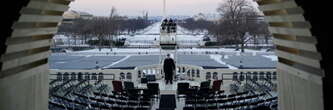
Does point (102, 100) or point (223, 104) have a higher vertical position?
point (102, 100)

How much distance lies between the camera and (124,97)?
1425 cm

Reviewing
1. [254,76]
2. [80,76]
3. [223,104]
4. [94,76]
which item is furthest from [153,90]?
[254,76]

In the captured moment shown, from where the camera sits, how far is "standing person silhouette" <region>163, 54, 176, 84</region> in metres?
16.4

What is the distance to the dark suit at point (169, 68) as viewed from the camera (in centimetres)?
1639

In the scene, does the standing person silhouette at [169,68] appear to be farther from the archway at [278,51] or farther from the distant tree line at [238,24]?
the distant tree line at [238,24]

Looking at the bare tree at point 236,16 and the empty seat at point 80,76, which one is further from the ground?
the bare tree at point 236,16

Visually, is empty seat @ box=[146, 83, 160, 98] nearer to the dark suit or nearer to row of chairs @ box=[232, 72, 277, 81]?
the dark suit

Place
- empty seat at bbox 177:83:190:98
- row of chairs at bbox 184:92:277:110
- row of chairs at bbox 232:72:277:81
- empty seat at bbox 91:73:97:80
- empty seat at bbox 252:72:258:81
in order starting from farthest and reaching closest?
empty seat at bbox 252:72:258:81
row of chairs at bbox 232:72:277:81
empty seat at bbox 91:73:97:80
empty seat at bbox 177:83:190:98
row of chairs at bbox 184:92:277:110

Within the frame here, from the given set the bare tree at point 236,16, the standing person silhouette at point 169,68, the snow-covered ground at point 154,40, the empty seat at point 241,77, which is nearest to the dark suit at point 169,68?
the standing person silhouette at point 169,68

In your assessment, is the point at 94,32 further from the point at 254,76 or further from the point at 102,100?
the point at 102,100

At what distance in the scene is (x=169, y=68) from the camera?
16.5 m

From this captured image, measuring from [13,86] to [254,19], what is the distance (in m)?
54.4

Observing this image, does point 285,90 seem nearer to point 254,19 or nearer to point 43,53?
point 43,53

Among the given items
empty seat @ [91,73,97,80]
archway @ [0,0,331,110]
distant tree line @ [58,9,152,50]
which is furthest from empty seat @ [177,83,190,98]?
distant tree line @ [58,9,152,50]
